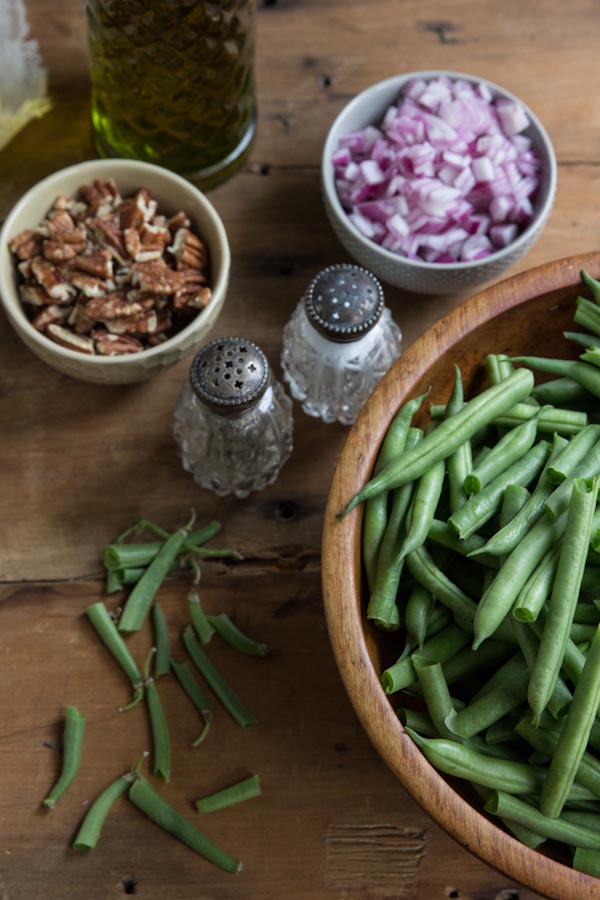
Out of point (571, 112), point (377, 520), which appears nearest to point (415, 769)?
point (377, 520)

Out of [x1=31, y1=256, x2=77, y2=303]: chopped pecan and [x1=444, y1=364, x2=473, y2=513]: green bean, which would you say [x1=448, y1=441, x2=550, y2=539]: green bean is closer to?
[x1=444, y1=364, x2=473, y2=513]: green bean

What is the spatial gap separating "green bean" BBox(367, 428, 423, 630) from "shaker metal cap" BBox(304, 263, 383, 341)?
0.19 metres

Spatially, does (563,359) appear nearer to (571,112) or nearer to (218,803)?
(571,112)

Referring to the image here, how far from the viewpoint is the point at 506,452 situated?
1.36 metres

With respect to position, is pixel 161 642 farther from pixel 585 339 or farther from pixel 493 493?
pixel 585 339

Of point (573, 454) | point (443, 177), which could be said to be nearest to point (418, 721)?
point (573, 454)

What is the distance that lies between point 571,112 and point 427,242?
430 mm

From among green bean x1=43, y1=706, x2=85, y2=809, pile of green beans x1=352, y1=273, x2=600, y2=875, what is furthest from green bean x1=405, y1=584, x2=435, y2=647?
green bean x1=43, y1=706, x2=85, y2=809

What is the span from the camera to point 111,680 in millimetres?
1523

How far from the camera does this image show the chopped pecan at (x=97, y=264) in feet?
5.14

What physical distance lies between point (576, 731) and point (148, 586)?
2.11 feet

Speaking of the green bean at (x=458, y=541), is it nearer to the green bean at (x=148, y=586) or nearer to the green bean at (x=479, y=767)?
the green bean at (x=479, y=767)

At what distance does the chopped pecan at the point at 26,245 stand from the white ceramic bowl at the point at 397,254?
44 centimetres

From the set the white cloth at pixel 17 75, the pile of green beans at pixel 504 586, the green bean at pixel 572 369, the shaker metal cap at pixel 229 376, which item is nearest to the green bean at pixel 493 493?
the pile of green beans at pixel 504 586
